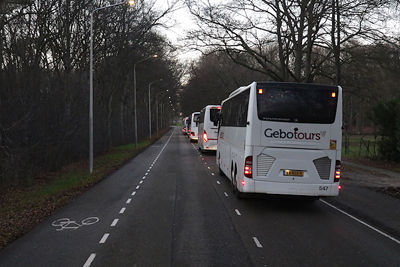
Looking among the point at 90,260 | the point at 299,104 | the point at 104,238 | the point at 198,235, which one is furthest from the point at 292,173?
the point at 90,260

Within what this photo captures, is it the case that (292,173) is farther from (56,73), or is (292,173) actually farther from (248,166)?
(56,73)

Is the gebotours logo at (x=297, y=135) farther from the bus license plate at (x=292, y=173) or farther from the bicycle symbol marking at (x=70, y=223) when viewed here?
the bicycle symbol marking at (x=70, y=223)

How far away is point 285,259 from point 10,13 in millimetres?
14606

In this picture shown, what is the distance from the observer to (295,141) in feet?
30.3

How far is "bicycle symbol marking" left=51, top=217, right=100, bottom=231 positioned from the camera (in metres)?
8.05

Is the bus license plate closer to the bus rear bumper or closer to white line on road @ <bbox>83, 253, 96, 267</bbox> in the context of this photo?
the bus rear bumper

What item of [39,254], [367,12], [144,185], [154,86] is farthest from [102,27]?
[154,86]

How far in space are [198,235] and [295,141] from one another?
354 cm

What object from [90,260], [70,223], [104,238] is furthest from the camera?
[70,223]

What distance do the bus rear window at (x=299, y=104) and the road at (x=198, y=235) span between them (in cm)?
244

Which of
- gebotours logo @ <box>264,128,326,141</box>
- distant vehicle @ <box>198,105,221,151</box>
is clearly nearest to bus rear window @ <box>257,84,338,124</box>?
gebotours logo @ <box>264,128,326,141</box>

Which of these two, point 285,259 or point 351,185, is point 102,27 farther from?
point 285,259

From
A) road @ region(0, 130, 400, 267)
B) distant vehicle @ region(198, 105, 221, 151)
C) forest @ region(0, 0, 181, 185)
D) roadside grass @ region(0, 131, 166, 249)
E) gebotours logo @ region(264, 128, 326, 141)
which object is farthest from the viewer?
distant vehicle @ region(198, 105, 221, 151)

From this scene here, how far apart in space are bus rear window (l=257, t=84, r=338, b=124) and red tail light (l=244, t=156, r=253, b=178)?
1078 mm
